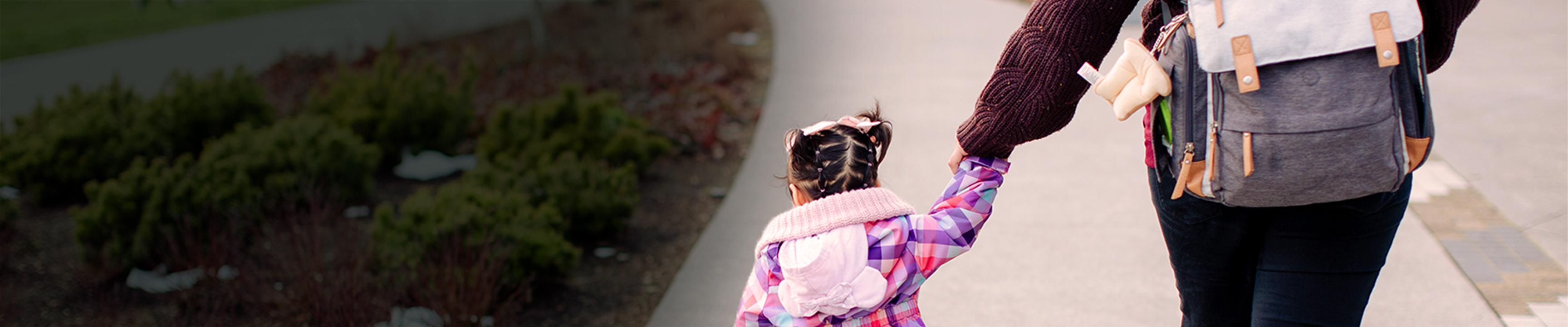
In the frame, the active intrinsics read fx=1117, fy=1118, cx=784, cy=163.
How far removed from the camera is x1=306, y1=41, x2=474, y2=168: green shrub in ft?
19.6

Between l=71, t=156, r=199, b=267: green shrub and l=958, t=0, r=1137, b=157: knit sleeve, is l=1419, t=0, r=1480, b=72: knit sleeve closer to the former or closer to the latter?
l=958, t=0, r=1137, b=157: knit sleeve

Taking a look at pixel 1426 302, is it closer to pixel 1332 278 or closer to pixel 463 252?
pixel 1332 278

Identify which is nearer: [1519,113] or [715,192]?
[1519,113]

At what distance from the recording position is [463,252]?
3963 mm

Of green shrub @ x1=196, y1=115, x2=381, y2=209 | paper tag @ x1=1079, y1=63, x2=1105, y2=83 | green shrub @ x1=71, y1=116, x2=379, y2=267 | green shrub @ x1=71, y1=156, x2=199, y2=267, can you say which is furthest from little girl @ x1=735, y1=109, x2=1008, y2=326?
green shrub @ x1=71, y1=156, x2=199, y2=267

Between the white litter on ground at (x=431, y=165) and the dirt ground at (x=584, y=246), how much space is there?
0.09m

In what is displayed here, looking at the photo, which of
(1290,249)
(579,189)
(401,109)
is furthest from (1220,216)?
(401,109)

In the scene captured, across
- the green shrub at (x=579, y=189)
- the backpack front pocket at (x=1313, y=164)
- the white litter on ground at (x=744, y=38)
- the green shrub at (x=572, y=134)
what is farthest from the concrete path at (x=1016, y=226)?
the backpack front pocket at (x=1313, y=164)

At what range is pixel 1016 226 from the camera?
4.35 metres

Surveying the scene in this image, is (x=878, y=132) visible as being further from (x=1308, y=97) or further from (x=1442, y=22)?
(x=1442, y=22)

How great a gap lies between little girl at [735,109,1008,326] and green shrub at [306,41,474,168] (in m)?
4.35

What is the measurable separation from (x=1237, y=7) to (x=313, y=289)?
298 cm

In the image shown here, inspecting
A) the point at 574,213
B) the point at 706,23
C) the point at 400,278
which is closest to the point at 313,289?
the point at 400,278

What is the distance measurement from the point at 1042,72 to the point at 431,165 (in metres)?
4.77
